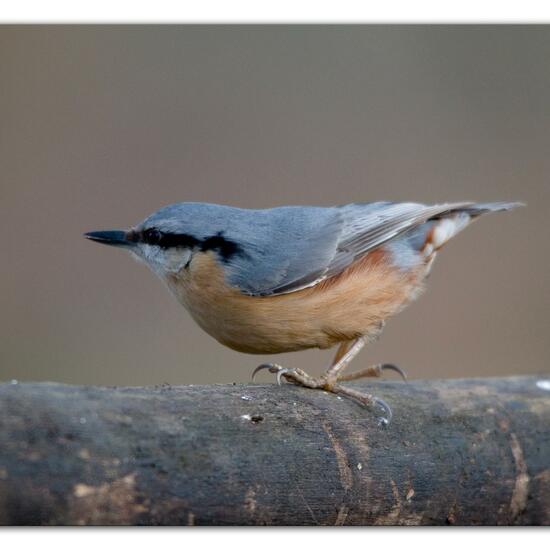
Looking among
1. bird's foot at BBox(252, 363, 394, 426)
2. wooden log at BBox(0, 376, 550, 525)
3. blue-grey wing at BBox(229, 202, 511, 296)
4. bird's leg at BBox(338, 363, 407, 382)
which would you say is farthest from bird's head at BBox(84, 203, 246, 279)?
bird's leg at BBox(338, 363, 407, 382)

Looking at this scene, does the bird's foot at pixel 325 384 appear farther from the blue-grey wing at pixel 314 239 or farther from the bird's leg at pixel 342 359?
the blue-grey wing at pixel 314 239

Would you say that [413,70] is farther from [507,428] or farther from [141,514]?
[141,514]

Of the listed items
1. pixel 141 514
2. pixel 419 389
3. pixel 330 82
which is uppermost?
pixel 330 82

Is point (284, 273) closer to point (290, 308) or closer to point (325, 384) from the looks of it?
point (290, 308)

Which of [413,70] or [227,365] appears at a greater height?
[413,70]

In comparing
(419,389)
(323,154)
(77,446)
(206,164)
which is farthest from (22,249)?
(77,446)

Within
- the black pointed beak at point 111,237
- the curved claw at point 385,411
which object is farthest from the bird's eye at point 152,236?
the curved claw at point 385,411

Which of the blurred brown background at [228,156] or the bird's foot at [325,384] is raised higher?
the blurred brown background at [228,156]

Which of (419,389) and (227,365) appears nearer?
(419,389)
